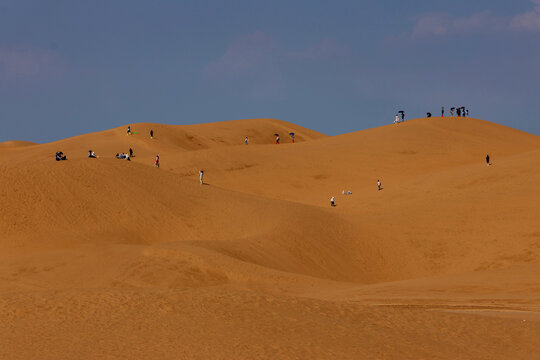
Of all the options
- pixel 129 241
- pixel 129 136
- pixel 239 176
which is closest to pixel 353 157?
pixel 239 176

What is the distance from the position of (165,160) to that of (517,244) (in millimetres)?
30833

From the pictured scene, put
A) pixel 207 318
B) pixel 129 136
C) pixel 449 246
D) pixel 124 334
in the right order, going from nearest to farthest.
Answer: pixel 124 334
pixel 207 318
pixel 449 246
pixel 129 136

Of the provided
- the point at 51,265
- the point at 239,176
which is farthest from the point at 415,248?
the point at 239,176

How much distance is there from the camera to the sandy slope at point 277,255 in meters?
11.5

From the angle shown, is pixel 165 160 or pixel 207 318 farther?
pixel 165 160

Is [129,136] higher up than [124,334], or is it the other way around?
[129,136]

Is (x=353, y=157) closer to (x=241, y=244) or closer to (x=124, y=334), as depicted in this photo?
(x=241, y=244)

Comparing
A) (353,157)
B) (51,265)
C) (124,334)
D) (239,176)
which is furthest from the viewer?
(353,157)

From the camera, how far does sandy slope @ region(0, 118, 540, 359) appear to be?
11547 mm

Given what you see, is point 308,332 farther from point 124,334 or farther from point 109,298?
point 109,298

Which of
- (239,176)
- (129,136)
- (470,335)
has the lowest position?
(470,335)

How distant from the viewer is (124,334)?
443 inches

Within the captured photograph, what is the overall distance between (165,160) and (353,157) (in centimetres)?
1477

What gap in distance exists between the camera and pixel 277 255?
2414cm
